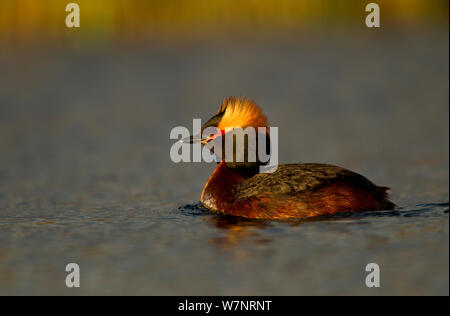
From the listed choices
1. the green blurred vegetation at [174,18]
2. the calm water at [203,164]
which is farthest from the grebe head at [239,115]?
the green blurred vegetation at [174,18]

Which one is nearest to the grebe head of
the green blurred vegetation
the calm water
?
the calm water

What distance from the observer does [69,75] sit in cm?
2145

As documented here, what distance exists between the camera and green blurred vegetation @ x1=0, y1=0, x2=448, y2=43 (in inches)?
986

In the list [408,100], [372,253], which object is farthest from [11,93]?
[372,253]

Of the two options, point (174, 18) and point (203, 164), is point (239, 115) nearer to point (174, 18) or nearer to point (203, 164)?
point (203, 164)

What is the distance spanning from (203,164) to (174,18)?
13.4 m

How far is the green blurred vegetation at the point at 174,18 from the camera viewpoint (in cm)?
2505

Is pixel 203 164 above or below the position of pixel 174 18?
below

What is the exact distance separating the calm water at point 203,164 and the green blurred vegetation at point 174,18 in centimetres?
129

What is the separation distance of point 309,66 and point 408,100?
14.3 ft

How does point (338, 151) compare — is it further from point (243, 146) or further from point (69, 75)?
point (69, 75)

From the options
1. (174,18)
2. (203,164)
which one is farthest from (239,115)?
(174,18)

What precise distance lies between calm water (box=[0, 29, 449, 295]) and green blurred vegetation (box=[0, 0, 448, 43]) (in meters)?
1.29

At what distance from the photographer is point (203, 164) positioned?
47.0ft
